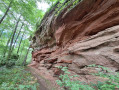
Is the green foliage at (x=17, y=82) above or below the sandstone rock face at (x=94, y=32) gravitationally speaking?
below

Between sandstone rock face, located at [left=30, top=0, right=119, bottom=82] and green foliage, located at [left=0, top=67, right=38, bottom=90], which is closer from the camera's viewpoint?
sandstone rock face, located at [left=30, top=0, right=119, bottom=82]

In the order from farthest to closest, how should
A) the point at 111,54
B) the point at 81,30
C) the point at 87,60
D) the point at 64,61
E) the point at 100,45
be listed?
the point at 64,61
the point at 81,30
the point at 87,60
the point at 100,45
the point at 111,54

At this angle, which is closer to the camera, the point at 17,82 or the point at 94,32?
the point at 94,32

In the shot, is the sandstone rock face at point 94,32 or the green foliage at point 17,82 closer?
the sandstone rock face at point 94,32

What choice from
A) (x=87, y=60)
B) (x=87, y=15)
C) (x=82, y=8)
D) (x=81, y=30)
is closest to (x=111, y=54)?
(x=87, y=60)

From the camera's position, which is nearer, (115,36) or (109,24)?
(115,36)

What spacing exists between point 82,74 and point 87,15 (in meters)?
4.32

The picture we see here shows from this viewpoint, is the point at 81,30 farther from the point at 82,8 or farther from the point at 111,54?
the point at 111,54

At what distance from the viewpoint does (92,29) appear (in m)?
4.03

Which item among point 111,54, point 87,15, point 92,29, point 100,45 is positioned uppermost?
point 87,15

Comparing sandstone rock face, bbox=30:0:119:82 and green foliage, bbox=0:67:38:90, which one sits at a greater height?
sandstone rock face, bbox=30:0:119:82

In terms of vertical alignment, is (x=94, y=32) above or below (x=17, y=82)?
above

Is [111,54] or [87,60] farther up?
[111,54]

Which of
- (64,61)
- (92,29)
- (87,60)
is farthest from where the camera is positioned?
(64,61)
